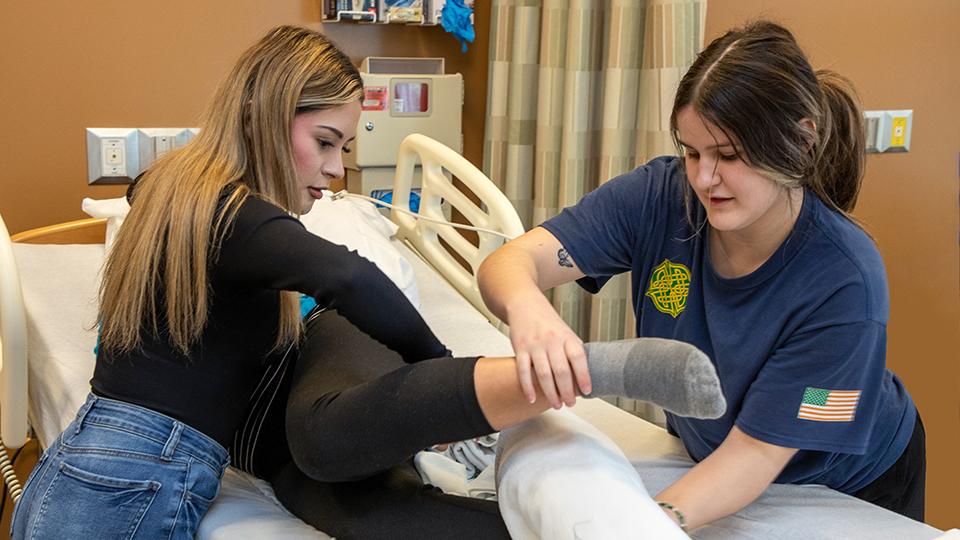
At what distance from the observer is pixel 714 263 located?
1.36 metres

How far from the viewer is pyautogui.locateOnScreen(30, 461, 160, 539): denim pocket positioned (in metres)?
1.23

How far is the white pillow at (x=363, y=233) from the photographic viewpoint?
191 centimetres

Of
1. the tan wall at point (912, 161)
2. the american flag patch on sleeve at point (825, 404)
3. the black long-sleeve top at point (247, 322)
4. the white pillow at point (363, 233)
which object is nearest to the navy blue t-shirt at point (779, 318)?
the american flag patch on sleeve at point (825, 404)

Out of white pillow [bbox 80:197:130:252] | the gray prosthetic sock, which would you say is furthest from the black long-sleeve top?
white pillow [bbox 80:197:130:252]

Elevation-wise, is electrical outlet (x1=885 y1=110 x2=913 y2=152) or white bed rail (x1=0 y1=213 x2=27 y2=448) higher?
electrical outlet (x1=885 y1=110 x2=913 y2=152)

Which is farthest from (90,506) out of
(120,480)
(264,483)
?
(264,483)

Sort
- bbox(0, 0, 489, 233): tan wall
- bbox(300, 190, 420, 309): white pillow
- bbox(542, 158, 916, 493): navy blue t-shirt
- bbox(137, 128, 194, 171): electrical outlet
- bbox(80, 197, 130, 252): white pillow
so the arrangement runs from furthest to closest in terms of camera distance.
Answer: bbox(137, 128, 194, 171): electrical outlet → bbox(0, 0, 489, 233): tan wall → bbox(80, 197, 130, 252): white pillow → bbox(300, 190, 420, 309): white pillow → bbox(542, 158, 916, 493): navy blue t-shirt

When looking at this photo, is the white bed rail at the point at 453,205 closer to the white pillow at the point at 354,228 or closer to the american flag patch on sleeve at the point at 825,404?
the white pillow at the point at 354,228

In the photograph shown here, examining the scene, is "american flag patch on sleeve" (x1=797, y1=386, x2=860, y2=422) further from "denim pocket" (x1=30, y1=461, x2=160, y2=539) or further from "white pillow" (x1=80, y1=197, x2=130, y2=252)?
"white pillow" (x1=80, y1=197, x2=130, y2=252)

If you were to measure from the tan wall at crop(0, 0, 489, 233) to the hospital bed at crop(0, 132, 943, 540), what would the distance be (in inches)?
5.1

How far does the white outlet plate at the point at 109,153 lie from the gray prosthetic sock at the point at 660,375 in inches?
62.6

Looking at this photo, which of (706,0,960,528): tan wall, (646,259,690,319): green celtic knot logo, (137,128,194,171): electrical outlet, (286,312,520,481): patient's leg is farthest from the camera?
(706,0,960,528): tan wall

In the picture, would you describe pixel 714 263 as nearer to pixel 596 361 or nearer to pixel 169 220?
pixel 596 361

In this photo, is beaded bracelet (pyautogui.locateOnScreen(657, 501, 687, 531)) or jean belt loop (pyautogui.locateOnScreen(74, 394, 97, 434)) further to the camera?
jean belt loop (pyautogui.locateOnScreen(74, 394, 97, 434))
